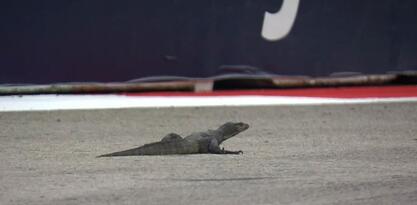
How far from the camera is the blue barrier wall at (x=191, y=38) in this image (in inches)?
442

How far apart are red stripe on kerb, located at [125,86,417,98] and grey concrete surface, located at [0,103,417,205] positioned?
0.49m

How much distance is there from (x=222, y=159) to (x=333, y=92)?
4.12 m

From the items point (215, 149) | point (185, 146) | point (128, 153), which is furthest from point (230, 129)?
point (128, 153)

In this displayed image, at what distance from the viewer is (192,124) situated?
10.2 metres

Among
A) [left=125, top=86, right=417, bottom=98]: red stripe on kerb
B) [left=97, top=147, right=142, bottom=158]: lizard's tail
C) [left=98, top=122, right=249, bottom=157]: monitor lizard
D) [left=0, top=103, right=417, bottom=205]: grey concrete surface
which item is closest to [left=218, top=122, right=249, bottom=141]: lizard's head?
[left=98, top=122, right=249, bottom=157]: monitor lizard

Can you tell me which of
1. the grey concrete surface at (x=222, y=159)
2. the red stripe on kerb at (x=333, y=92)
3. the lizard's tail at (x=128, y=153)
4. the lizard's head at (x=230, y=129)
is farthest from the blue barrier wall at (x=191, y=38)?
the lizard's tail at (x=128, y=153)

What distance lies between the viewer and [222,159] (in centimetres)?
809

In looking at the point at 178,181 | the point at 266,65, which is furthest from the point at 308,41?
the point at 178,181

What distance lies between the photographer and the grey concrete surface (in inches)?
263

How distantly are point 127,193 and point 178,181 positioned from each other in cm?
52

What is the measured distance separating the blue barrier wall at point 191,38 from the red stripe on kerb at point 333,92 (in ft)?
0.66

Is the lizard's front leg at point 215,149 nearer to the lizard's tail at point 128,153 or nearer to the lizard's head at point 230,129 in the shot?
the lizard's head at point 230,129

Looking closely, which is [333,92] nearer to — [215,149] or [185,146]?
[215,149]

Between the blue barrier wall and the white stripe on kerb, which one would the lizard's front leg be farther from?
the blue barrier wall
